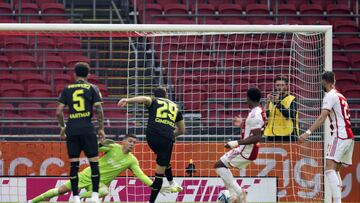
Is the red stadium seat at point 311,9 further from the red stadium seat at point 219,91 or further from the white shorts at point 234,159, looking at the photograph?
the white shorts at point 234,159

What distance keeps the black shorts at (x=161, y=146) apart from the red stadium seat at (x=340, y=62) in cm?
938

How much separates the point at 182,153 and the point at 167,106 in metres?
4.01

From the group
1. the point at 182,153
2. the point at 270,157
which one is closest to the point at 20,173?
the point at 182,153

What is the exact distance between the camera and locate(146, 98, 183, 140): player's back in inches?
558

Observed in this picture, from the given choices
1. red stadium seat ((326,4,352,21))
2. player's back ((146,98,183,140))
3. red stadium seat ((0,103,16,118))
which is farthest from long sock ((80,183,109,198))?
red stadium seat ((326,4,352,21))

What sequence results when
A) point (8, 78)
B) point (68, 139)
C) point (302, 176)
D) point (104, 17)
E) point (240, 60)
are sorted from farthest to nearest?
point (104, 17) → point (8, 78) → point (240, 60) → point (302, 176) → point (68, 139)

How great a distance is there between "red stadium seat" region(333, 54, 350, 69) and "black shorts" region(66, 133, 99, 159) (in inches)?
408

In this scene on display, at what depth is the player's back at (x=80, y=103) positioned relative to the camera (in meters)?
13.6

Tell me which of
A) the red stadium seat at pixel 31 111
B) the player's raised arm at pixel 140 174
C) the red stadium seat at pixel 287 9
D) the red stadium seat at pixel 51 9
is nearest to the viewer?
the player's raised arm at pixel 140 174

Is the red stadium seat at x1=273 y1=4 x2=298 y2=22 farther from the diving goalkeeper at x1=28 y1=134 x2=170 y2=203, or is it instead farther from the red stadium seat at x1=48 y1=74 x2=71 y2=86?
the diving goalkeeper at x1=28 y1=134 x2=170 y2=203

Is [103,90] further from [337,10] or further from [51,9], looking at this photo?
[337,10]

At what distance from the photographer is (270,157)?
60.3 feet

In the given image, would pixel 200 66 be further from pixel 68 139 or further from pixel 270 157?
pixel 68 139

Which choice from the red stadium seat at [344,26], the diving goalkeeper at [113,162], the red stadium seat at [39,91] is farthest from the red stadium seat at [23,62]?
the red stadium seat at [344,26]
